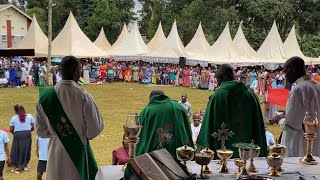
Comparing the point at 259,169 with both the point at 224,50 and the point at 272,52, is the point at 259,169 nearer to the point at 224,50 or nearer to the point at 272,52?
the point at 224,50

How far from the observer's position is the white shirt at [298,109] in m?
4.66

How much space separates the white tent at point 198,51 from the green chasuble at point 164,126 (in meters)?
22.9

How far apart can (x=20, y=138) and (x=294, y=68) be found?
16.2 ft

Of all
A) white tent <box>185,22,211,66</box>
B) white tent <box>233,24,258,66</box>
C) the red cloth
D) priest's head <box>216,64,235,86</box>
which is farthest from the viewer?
white tent <box>185,22,211,66</box>

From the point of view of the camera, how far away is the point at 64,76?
4.54m

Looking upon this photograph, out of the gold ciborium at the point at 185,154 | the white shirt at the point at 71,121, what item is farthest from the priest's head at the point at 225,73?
the gold ciborium at the point at 185,154

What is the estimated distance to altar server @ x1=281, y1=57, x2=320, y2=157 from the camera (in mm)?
4660

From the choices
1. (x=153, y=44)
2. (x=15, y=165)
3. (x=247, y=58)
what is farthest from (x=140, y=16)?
(x=15, y=165)

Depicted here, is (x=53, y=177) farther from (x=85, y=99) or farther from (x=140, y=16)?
(x=140, y=16)

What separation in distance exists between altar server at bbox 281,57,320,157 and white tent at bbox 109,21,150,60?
82.8ft

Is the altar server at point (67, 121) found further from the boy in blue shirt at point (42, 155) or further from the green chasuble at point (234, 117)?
the boy in blue shirt at point (42, 155)

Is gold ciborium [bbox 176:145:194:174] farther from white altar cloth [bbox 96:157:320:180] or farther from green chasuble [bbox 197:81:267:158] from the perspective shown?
green chasuble [bbox 197:81:267:158]

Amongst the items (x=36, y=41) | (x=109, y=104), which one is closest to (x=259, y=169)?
(x=109, y=104)

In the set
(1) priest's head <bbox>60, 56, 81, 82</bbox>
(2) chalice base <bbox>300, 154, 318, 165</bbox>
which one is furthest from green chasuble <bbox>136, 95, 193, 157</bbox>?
(2) chalice base <bbox>300, 154, 318, 165</bbox>
